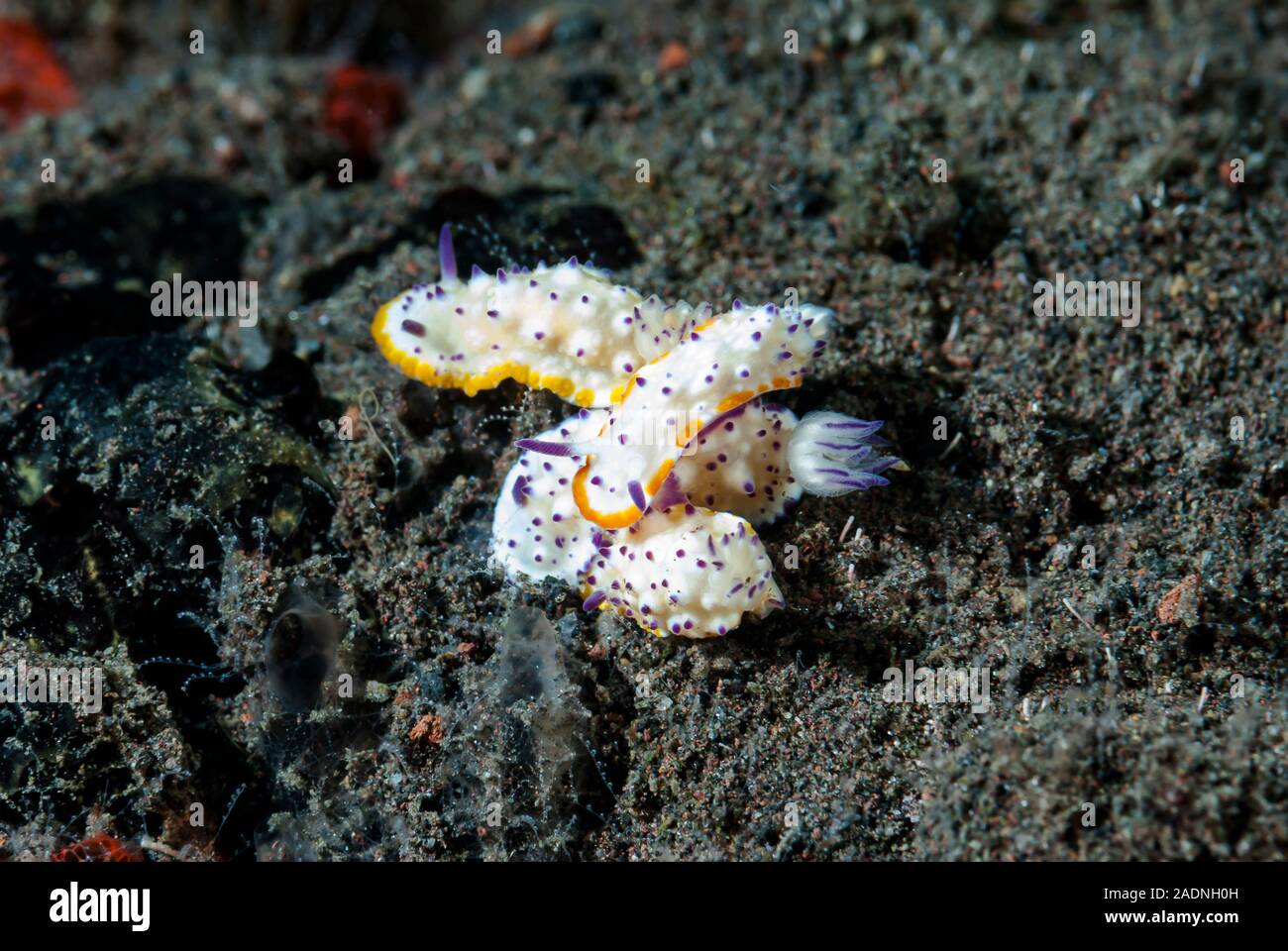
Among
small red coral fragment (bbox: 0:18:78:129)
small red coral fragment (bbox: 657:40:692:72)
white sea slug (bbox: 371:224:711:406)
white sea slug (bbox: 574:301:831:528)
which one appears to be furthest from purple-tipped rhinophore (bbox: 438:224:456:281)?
small red coral fragment (bbox: 0:18:78:129)

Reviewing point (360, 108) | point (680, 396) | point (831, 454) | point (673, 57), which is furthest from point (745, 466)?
point (360, 108)

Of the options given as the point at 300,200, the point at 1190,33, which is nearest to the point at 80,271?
the point at 300,200

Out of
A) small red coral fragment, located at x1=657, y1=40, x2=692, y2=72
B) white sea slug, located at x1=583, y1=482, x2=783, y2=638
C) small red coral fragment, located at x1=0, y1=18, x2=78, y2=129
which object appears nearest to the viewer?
white sea slug, located at x1=583, y1=482, x2=783, y2=638

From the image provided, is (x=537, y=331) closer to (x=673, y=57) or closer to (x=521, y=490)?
(x=521, y=490)

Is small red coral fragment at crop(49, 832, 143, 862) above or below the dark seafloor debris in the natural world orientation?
below

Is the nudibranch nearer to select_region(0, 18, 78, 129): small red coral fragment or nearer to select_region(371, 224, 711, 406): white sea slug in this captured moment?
select_region(371, 224, 711, 406): white sea slug

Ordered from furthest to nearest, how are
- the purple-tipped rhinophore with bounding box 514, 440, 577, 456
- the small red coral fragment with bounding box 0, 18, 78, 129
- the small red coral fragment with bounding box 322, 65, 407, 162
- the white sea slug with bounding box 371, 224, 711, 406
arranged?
the small red coral fragment with bounding box 0, 18, 78, 129, the small red coral fragment with bounding box 322, 65, 407, 162, the white sea slug with bounding box 371, 224, 711, 406, the purple-tipped rhinophore with bounding box 514, 440, 577, 456
